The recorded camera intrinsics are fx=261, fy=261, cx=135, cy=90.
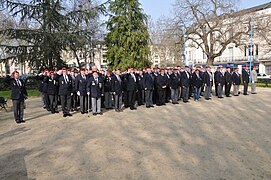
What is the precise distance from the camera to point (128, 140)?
679cm

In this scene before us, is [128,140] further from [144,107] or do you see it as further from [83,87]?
[144,107]

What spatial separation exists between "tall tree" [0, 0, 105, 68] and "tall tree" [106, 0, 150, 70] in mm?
1666

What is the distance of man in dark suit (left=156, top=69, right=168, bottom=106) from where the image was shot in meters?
12.7

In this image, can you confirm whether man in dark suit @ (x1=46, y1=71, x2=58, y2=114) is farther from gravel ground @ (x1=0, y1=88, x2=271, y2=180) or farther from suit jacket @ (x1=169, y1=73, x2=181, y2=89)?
suit jacket @ (x1=169, y1=73, x2=181, y2=89)

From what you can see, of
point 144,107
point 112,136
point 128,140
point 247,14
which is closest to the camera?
point 128,140

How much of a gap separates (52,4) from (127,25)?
6.50 m

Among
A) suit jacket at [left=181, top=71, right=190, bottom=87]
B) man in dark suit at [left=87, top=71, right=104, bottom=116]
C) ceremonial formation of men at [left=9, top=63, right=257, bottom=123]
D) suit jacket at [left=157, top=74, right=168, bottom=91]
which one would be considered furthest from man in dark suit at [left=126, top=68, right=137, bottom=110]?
suit jacket at [left=181, top=71, right=190, bottom=87]

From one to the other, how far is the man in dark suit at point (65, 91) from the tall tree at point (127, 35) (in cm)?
1235

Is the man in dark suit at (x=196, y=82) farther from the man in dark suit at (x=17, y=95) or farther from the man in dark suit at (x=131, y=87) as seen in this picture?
the man in dark suit at (x=17, y=95)

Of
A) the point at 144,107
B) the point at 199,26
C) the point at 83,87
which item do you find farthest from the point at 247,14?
the point at 83,87

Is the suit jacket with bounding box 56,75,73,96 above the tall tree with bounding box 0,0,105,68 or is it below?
below

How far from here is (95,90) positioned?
10.5 m

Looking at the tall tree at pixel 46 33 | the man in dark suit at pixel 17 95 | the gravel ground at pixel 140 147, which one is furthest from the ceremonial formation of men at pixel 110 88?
the tall tree at pixel 46 33

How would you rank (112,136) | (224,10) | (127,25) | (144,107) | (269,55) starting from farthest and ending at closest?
1. (269,55)
2. (224,10)
3. (127,25)
4. (144,107)
5. (112,136)
